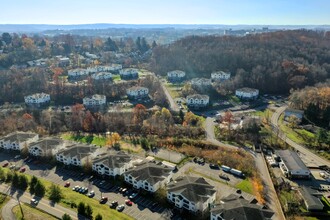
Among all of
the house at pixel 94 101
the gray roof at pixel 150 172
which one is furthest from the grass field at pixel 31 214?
the house at pixel 94 101

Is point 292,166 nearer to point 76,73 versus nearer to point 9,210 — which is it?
point 9,210

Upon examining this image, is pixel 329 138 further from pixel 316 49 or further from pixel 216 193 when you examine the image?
pixel 316 49

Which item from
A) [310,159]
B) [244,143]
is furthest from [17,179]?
[310,159]

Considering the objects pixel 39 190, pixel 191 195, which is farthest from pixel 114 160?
pixel 191 195

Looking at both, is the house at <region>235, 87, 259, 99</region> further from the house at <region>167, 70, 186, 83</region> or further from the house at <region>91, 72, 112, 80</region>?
the house at <region>91, 72, 112, 80</region>

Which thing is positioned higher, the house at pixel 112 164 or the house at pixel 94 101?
the house at pixel 112 164

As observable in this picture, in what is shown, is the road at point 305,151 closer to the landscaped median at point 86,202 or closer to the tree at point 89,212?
the landscaped median at point 86,202

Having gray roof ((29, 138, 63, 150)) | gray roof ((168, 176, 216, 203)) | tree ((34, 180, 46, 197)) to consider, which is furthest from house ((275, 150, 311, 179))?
gray roof ((29, 138, 63, 150))

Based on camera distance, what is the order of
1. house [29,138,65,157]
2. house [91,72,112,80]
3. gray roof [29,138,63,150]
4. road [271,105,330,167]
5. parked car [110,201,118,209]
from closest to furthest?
parked car [110,201,118,209], house [29,138,65,157], road [271,105,330,167], gray roof [29,138,63,150], house [91,72,112,80]
